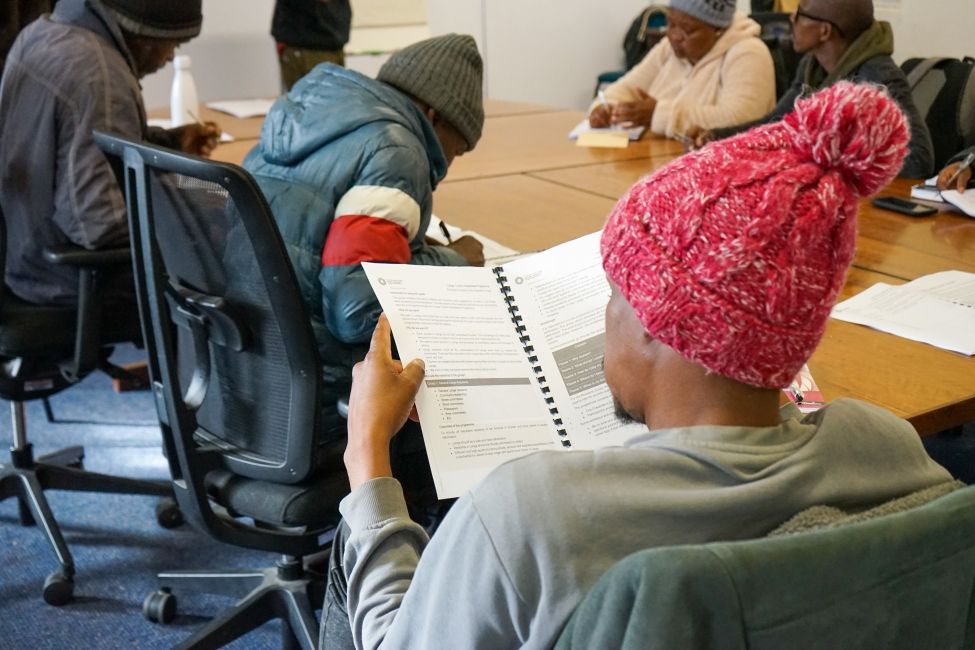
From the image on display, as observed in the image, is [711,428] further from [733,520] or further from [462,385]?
[462,385]

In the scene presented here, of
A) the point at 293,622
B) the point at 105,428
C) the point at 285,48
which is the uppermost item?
the point at 285,48

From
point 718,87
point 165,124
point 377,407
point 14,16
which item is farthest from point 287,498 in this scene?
point 718,87

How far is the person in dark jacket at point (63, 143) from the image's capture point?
6.54ft

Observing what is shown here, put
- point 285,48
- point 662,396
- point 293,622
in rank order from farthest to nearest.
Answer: point 285,48
point 293,622
point 662,396

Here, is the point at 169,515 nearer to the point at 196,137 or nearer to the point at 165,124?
the point at 196,137

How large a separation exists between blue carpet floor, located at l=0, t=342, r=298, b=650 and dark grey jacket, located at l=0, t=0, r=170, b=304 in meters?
0.61

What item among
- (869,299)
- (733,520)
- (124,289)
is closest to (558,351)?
(733,520)

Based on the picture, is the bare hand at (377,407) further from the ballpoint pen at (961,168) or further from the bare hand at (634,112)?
the bare hand at (634,112)

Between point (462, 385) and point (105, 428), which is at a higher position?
point (462, 385)

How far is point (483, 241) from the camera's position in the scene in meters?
2.03

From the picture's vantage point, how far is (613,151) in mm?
3027

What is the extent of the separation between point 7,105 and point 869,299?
5.40ft

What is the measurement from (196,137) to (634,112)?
4.63ft

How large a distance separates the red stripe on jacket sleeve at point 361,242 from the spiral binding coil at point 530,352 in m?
0.32
